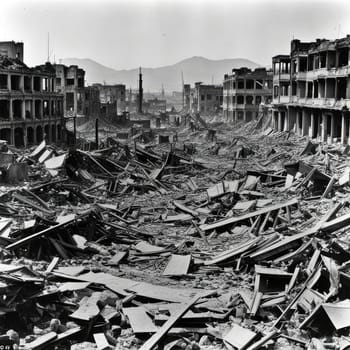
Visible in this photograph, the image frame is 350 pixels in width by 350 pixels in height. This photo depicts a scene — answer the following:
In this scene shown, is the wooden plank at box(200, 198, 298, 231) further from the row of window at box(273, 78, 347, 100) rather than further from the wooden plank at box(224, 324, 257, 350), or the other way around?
the row of window at box(273, 78, 347, 100)

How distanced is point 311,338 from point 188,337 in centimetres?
248

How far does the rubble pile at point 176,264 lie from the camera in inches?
409

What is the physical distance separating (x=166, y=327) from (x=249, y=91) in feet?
227

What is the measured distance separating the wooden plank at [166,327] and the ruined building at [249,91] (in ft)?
219

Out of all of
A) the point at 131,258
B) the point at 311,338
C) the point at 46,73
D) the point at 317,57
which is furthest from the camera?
the point at 46,73

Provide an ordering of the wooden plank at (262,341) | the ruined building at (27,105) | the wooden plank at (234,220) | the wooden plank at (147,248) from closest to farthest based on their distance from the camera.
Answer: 1. the wooden plank at (262,341)
2. the wooden plank at (147,248)
3. the wooden plank at (234,220)
4. the ruined building at (27,105)

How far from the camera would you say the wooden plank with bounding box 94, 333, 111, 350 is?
976 cm

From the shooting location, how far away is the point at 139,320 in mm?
10844

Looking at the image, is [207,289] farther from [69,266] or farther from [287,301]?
[69,266]

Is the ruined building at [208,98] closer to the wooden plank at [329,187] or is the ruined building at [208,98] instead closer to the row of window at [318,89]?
the row of window at [318,89]

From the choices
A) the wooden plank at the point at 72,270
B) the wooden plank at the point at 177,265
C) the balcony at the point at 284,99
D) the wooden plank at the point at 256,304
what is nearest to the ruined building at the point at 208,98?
the balcony at the point at 284,99

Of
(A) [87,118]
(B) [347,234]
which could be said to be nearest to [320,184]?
(B) [347,234]

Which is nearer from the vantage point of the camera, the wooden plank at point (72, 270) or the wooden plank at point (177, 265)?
the wooden plank at point (72, 270)

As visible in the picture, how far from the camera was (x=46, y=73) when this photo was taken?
5338 centimetres
